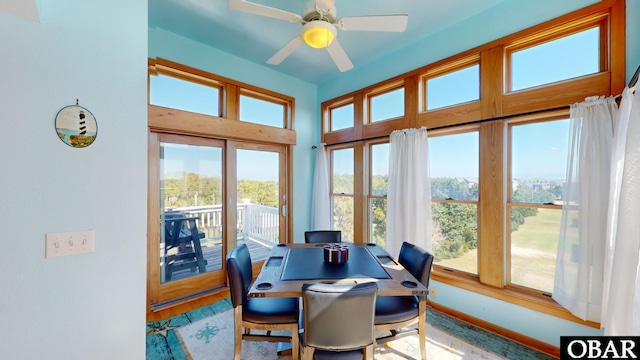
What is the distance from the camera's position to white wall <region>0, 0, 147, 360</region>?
111 centimetres

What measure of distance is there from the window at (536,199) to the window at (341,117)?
2.16m

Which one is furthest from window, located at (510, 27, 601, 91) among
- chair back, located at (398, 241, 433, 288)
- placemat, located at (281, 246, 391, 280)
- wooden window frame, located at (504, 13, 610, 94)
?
placemat, located at (281, 246, 391, 280)

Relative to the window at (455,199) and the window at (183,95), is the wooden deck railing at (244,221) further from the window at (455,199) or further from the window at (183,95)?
the window at (455,199)

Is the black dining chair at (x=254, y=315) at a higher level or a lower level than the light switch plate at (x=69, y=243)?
lower

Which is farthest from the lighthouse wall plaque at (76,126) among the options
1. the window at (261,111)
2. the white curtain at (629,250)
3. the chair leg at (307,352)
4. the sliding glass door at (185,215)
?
the white curtain at (629,250)

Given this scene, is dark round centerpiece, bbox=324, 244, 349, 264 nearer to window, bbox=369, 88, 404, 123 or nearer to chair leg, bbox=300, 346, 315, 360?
chair leg, bbox=300, 346, 315, 360

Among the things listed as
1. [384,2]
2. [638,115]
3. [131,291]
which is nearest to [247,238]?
[131,291]

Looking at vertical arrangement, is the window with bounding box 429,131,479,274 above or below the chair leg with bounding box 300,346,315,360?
above

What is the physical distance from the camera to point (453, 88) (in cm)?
278

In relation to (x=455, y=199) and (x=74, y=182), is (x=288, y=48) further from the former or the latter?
(x=455, y=199)

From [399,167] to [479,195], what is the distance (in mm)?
908

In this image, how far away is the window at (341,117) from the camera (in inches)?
154

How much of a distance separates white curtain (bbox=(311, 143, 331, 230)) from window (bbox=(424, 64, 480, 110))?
1.77 meters

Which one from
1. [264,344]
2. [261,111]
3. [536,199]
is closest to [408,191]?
[536,199]
